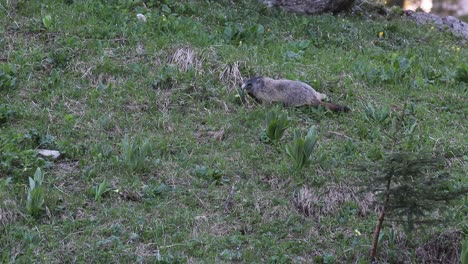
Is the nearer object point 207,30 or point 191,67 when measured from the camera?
point 191,67

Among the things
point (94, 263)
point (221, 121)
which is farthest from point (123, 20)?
point (94, 263)

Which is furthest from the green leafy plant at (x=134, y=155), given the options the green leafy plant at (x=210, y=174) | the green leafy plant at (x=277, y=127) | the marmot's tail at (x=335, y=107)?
the marmot's tail at (x=335, y=107)

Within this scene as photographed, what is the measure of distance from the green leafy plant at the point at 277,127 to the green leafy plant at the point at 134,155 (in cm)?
122

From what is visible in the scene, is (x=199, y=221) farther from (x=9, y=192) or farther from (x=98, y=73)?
(x=98, y=73)

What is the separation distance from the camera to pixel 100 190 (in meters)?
5.63

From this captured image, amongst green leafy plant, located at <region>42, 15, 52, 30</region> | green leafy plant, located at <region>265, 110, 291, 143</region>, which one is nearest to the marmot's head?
green leafy plant, located at <region>265, 110, 291, 143</region>

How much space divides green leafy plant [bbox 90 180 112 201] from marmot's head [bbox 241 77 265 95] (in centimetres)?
231

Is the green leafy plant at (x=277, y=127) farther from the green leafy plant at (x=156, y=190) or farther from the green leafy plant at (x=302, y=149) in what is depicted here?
the green leafy plant at (x=156, y=190)

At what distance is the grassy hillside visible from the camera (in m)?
5.34

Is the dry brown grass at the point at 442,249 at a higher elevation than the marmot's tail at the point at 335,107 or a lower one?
higher

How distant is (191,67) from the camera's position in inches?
309

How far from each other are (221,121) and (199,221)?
1.77 meters

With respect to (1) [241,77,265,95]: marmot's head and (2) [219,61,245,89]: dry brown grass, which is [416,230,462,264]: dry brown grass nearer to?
(1) [241,77,265,95]: marmot's head

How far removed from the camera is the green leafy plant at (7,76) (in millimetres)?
7234
